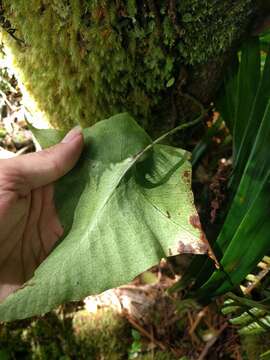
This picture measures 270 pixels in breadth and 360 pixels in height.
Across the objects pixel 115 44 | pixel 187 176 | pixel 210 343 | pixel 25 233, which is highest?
pixel 115 44

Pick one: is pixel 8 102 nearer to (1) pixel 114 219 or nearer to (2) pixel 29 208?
(2) pixel 29 208

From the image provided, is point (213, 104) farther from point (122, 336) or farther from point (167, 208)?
point (122, 336)

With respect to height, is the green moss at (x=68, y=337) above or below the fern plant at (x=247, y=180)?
below

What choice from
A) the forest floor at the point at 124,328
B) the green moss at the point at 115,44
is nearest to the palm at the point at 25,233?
the green moss at the point at 115,44

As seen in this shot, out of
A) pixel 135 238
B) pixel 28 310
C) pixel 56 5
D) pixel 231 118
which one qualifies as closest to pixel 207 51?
pixel 231 118

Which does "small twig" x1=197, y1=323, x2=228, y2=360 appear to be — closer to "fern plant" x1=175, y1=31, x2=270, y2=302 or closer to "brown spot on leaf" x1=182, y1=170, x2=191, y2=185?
"fern plant" x1=175, y1=31, x2=270, y2=302

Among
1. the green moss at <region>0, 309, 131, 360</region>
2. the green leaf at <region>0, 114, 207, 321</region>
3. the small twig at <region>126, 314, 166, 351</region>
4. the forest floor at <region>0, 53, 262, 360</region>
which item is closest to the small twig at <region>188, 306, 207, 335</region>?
the forest floor at <region>0, 53, 262, 360</region>

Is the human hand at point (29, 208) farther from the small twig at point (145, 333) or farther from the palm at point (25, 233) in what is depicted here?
the small twig at point (145, 333)

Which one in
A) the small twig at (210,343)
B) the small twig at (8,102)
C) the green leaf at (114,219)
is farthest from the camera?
the small twig at (210,343)

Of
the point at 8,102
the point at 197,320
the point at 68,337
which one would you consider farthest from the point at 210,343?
the point at 8,102
